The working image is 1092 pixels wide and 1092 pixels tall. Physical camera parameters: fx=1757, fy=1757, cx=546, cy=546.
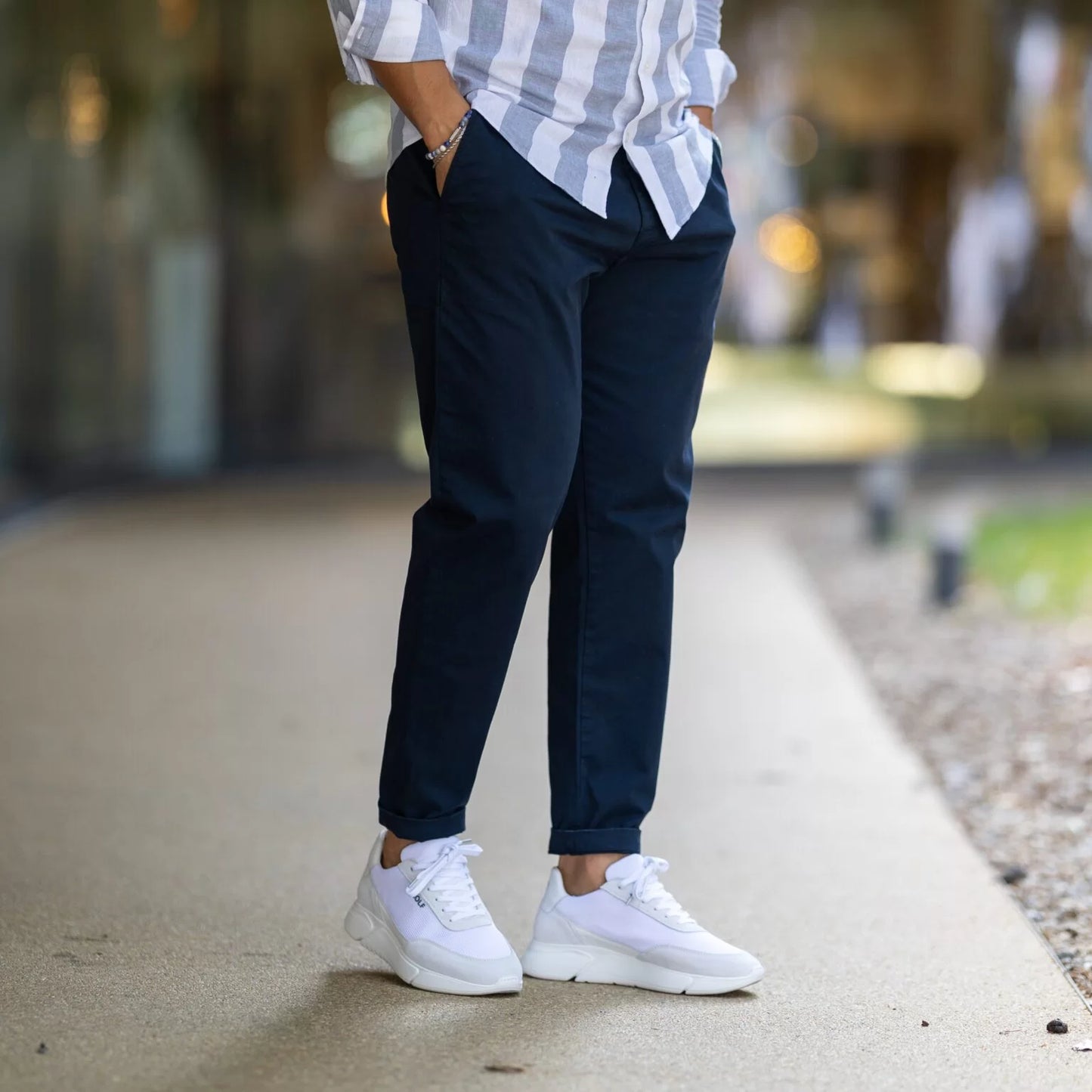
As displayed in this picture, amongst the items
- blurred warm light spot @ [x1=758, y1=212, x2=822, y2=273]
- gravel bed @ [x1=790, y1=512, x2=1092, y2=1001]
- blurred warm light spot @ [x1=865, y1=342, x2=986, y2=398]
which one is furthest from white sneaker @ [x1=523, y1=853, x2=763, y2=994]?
blurred warm light spot @ [x1=865, y1=342, x2=986, y2=398]

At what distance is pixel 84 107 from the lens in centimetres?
862

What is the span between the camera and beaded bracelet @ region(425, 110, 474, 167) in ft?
6.04

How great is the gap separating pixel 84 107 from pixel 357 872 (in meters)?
6.99

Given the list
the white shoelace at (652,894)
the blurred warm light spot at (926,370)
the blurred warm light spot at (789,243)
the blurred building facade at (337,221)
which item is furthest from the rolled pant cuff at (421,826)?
the blurred warm light spot at (926,370)

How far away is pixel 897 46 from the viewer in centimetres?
993

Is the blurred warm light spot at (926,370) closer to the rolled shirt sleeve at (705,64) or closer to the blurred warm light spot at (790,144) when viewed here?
the blurred warm light spot at (790,144)

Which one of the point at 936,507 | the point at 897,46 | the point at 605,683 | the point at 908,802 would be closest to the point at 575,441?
the point at 605,683

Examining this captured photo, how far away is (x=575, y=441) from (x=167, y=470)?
733 cm

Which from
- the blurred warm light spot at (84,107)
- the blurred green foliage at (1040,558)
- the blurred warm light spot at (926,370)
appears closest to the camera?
the blurred green foliage at (1040,558)

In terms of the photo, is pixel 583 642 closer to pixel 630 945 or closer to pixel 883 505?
pixel 630 945

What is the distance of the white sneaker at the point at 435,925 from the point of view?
1942mm

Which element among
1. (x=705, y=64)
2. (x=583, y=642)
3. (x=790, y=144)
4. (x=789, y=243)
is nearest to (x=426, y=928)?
(x=583, y=642)

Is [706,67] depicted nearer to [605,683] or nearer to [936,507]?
[605,683]

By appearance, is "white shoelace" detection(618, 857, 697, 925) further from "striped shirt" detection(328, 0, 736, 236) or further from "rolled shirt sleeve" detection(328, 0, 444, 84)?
"rolled shirt sleeve" detection(328, 0, 444, 84)
